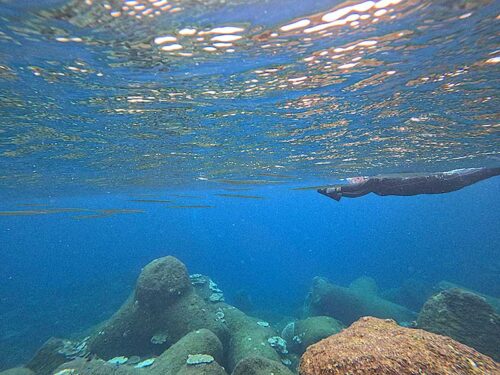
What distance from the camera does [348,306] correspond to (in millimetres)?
22188

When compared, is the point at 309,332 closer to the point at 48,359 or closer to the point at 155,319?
the point at 155,319

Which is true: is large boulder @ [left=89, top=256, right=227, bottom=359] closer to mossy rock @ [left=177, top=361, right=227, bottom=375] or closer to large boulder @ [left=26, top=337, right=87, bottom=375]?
large boulder @ [left=26, top=337, right=87, bottom=375]

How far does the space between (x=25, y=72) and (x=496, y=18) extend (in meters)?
12.0

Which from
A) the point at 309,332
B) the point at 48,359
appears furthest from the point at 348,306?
the point at 48,359

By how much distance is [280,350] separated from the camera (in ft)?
Result: 40.8

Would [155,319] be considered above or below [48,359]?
above

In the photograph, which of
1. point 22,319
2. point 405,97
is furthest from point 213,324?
point 22,319

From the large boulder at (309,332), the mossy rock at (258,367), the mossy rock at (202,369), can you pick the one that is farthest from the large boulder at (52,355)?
the large boulder at (309,332)

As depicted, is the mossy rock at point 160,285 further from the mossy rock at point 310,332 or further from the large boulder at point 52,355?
the mossy rock at point 310,332

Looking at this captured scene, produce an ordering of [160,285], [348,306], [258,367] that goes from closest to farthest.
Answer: [258,367], [160,285], [348,306]

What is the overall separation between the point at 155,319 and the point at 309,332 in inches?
306

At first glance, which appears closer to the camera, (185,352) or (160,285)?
(185,352)

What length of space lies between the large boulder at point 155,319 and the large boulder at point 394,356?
9.42 metres

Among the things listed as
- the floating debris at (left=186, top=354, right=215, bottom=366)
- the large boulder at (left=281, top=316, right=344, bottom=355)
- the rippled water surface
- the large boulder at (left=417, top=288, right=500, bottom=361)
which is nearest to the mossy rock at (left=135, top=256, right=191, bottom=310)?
the floating debris at (left=186, top=354, right=215, bottom=366)
